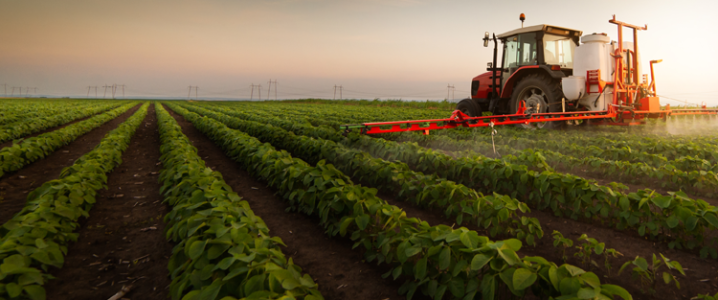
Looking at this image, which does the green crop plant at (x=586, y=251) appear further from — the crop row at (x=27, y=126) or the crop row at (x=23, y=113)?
the crop row at (x=23, y=113)

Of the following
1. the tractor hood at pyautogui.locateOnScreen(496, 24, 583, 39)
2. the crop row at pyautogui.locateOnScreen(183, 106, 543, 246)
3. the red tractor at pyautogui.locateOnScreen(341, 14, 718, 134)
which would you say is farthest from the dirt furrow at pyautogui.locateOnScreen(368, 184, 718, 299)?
the tractor hood at pyautogui.locateOnScreen(496, 24, 583, 39)

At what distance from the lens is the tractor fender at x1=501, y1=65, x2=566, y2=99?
8.74 m

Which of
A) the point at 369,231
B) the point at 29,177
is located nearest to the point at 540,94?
the point at 369,231

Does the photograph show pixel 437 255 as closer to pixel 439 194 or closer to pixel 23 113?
pixel 439 194

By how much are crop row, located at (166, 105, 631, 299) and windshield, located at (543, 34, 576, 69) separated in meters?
7.79

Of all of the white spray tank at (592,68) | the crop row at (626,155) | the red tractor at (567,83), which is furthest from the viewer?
the white spray tank at (592,68)

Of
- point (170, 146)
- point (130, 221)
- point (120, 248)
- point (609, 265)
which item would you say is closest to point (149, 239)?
point (120, 248)

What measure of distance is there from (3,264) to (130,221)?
78.3 inches

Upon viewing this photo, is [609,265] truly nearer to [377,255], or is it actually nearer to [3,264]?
[377,255]

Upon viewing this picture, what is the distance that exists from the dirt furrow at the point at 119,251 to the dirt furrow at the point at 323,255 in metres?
1.12

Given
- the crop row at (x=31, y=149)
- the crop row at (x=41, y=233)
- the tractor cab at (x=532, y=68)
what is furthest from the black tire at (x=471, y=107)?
the crop row at (x=31, y=149)

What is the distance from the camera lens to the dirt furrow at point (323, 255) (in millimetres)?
2814

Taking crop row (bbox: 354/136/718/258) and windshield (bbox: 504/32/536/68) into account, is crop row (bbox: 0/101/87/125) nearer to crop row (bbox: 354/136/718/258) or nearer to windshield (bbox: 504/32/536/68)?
crop row (bbox: 354/136/718/258)

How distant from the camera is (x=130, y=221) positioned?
14.0ft
